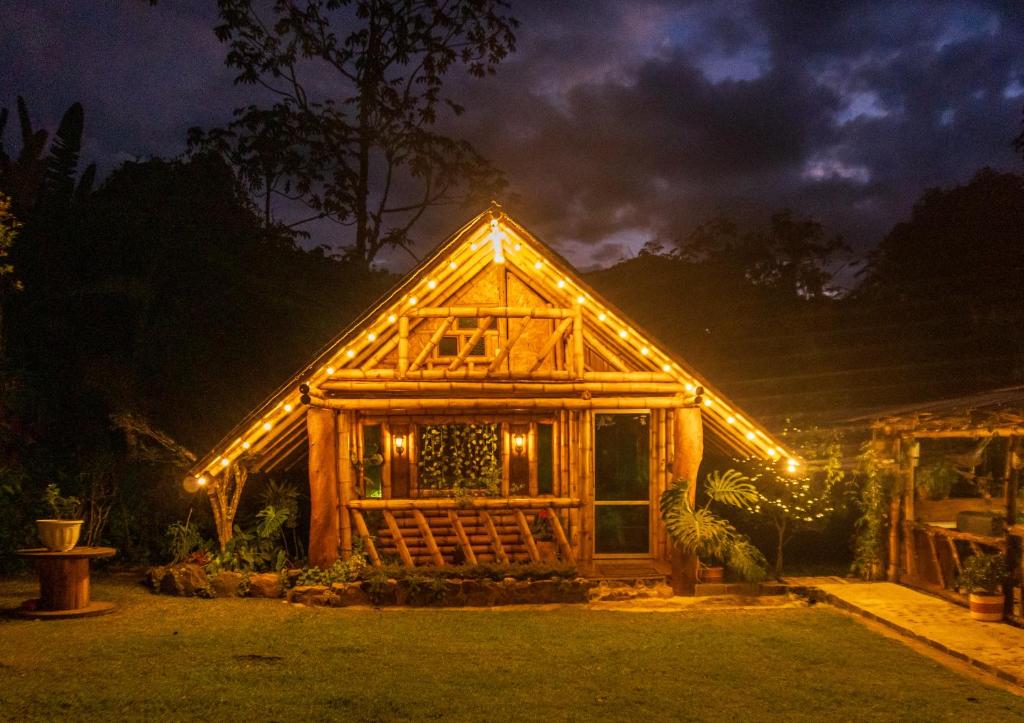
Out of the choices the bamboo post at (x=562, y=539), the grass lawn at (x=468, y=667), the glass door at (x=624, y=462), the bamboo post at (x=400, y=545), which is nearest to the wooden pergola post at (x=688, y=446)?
the bamboo post at (x=562, y=539)

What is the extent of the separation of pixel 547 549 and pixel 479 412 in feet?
7.40

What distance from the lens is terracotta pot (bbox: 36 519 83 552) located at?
31.1 ft

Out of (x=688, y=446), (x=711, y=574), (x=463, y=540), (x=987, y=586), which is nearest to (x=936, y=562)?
(x=987, y=586)

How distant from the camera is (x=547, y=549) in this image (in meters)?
12.5

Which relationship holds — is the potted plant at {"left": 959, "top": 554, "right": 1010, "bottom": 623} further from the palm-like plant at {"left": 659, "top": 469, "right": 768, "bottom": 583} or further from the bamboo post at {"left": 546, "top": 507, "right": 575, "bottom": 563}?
the bamboo post at {"left": 546, "top": 507, "right": 575, "bottom": 563}

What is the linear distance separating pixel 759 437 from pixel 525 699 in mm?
5837

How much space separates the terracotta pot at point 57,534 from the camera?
948 centimetres

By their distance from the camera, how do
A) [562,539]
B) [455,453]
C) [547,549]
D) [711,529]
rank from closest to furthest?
[711,529] → [562,539] → [547,549] → [455,453]

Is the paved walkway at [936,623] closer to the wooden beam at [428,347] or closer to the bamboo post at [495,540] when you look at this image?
the bamboo post at [495,540]

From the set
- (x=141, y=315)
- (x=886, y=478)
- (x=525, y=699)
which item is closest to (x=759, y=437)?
(x=886, y=478)

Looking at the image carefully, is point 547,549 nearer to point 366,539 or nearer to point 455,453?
point 455,453

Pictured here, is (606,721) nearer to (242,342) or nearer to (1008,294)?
(242,342)

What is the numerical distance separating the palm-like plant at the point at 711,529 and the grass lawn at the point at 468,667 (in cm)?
89

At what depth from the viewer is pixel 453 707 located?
6426 millimetres
